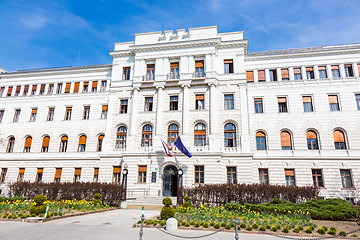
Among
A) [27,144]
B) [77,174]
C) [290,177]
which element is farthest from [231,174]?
[27,144]

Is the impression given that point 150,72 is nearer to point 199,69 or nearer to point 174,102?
point 174,102

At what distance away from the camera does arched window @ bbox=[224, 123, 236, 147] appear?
93.1ft

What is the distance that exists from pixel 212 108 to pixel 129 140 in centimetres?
1086

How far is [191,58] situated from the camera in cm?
3119

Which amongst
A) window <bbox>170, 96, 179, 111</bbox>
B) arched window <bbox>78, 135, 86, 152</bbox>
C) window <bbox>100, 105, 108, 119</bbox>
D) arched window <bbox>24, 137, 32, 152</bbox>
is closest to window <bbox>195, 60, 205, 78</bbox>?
window <bbox>170, 96, 179, 111</bbox>

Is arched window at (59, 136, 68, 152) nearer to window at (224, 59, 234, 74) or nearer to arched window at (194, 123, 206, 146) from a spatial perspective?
arched window at (194, 123, 206, 146)

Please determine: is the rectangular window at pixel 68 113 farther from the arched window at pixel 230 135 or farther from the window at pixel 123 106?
the arched window at pixel 230 135

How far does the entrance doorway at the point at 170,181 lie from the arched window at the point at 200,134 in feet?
13.8

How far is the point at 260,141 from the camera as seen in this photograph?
28953 millimetres

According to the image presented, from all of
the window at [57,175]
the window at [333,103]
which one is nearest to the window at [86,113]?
the window at [57,175]

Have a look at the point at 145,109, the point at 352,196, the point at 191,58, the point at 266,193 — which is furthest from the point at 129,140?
the point at 352,196

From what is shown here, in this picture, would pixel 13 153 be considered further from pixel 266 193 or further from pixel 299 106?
pixel 299 106

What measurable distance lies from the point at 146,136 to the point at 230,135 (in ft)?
34.0

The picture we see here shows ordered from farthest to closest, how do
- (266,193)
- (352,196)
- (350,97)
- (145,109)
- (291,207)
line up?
(145,109), (350,97), (352,196), (266,193), (291,207)
